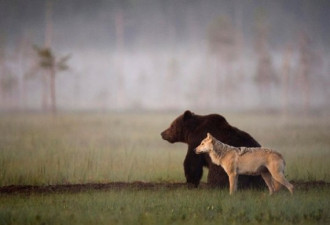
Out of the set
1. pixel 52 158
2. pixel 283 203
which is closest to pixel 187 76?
pixel 52 158

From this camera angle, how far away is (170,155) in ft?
42.4

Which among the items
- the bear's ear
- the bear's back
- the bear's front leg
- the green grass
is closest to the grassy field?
the green grass

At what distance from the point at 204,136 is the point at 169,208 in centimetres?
180

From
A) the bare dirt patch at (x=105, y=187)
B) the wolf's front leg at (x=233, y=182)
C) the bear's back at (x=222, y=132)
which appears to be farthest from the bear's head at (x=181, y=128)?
the wolf's front leg at (x=233, y=182)

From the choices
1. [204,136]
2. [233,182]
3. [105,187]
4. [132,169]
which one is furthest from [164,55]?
[233,182]

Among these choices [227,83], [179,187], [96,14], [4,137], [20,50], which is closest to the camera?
[179,187]

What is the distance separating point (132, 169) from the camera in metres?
11.6

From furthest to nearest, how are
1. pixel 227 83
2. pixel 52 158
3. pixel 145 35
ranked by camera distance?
pixel 227 83 → pixel 145 35 → pixel 52 158

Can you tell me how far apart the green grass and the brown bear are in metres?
0.30

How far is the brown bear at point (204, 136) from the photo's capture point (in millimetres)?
8734

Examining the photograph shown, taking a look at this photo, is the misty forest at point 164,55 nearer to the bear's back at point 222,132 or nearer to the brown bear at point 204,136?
the brown bear at point 204,136

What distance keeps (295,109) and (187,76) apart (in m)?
3.54

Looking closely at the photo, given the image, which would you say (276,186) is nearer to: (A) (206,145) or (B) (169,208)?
(A) (206,145)

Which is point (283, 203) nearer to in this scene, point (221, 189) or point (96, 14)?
point (221, 189)
